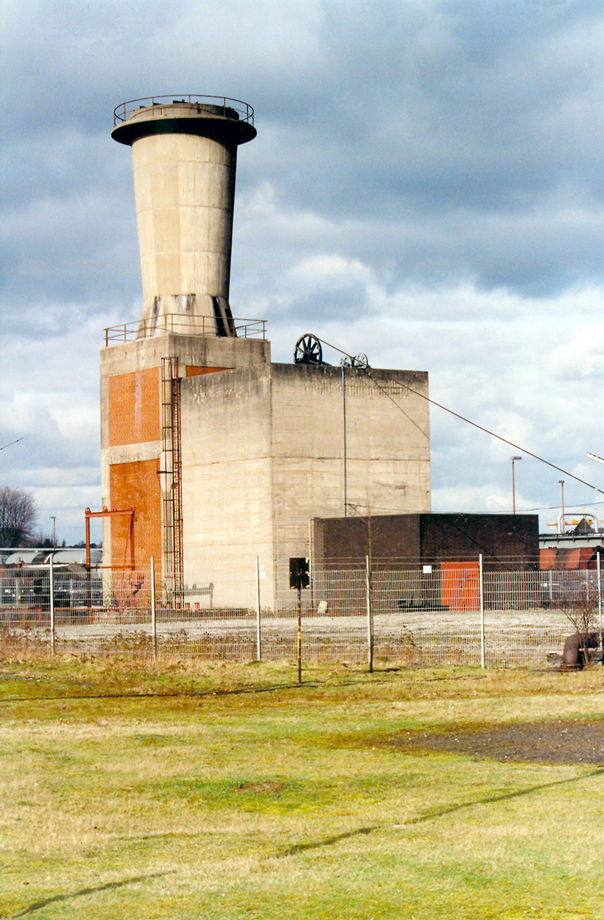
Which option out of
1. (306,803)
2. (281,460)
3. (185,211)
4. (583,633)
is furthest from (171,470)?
(306,803)

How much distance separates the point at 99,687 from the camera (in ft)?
69.8

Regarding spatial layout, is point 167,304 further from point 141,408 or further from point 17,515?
point 17,515

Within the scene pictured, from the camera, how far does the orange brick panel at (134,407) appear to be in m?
53.6

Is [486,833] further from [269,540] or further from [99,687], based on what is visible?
[269,540]

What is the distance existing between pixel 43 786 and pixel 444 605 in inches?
755

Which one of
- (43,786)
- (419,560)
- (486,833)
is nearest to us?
(486,833)

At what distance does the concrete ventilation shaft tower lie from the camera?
176 ft

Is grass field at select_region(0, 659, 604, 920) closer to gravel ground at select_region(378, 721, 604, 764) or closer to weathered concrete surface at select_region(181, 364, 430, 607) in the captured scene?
gravel ground at select_region(378, 721, 604, 764)

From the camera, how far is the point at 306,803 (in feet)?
35.9

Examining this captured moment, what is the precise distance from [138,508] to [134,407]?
15.7 feet

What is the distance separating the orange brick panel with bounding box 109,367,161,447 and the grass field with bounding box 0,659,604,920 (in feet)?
111

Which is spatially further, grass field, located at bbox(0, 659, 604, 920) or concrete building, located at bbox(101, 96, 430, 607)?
concrete building, located at bbox(101, 96, 430, 607)

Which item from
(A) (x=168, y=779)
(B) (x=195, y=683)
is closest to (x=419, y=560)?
(B) (x=195, y=683)

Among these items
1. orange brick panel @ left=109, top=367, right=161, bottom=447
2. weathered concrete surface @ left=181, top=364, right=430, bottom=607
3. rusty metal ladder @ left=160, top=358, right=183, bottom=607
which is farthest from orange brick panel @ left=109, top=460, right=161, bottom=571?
weathered concrete surface @ left=181, top=364, right=430, bottom=607
